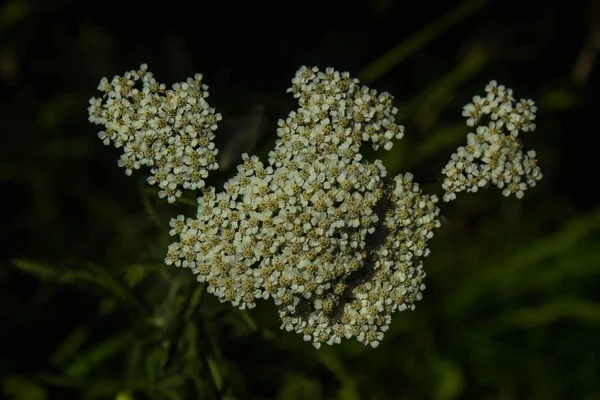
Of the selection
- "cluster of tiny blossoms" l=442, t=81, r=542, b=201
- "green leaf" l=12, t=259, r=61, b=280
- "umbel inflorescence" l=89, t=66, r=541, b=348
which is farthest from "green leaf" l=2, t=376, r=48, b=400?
"cluster of tiny blossoms" l=442, t=81, r=542, b=201

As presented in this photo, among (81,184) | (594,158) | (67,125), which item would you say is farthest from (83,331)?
(594,158)

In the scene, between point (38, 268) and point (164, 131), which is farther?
point (38, 268)

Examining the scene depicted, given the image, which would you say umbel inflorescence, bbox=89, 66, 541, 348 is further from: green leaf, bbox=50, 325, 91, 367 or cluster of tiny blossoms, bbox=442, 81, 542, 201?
green leaf, bbox=50, 325, 91, 367

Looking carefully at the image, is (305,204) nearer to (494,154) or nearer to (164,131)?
(164,131)

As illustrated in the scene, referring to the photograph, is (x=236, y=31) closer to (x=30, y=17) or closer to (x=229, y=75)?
(x=229, y=75)

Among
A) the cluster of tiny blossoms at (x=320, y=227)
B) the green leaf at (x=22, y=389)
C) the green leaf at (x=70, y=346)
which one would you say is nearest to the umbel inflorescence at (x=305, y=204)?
the cluster of tiny blossoms at (x=320, y=227)

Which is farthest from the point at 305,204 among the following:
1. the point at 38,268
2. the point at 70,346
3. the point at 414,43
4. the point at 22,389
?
the point at 22,389
